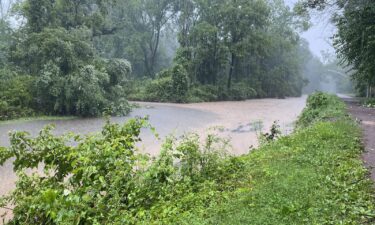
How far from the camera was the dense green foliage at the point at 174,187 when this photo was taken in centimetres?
365

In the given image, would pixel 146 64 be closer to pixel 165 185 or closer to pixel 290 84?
pixel 290 84

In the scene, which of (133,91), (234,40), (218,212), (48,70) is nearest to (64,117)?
(48,70)

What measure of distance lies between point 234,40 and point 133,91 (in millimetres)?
12206

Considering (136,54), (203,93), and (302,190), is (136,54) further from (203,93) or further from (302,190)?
(302,190)

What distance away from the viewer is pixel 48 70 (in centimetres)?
1642

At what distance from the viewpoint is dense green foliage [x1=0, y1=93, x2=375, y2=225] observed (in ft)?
12.0

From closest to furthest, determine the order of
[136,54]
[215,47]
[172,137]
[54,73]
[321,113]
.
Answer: [172,137] < [321,113] < [54,73] < [215,47] < [136,54]

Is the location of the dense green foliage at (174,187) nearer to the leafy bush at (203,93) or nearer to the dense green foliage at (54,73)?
the dense green foliage at (54,73)

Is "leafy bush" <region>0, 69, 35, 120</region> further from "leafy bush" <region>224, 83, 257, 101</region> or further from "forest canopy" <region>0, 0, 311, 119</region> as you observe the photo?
"leafy bush" <region>224, 83, 257, 101</region>

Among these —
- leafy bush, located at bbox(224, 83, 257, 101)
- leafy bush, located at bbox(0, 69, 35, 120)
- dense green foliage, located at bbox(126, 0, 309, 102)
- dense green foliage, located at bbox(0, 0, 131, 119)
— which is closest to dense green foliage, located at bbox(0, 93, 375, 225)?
dense green foliage, located at bbox(0, 0, 131, 119)

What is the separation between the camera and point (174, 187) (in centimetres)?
464

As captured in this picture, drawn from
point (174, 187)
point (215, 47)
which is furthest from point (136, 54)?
point (174, 187)

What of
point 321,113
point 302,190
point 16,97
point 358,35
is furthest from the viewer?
point 16,97

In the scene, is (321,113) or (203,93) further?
(203,93)
